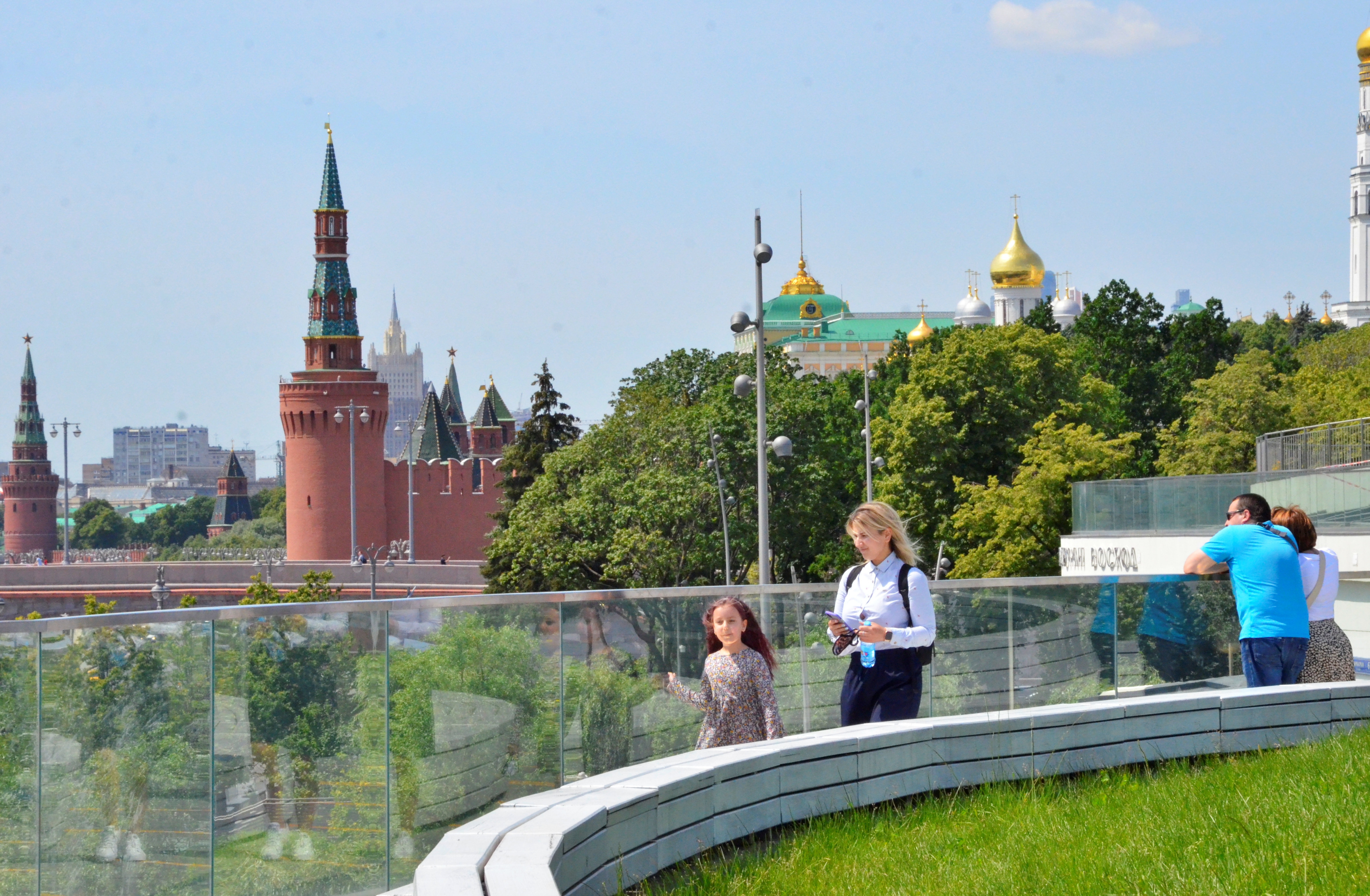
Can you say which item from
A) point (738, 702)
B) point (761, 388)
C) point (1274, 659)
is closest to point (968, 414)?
point (761, 388)

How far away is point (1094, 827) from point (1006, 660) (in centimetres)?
321

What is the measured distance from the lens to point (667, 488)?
154 feet

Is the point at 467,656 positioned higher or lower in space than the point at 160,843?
higher

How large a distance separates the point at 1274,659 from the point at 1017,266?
134 metres

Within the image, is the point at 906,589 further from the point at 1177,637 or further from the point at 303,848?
the point at 1177,637

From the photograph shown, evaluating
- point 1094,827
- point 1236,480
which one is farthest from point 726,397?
point 1094,827

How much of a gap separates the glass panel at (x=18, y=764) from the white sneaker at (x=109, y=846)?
0.78 feet

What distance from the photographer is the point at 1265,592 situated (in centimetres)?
793

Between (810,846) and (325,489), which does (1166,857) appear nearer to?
(810,846)

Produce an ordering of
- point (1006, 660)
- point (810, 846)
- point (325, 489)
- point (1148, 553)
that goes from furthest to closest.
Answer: point (325, 489)
point (1148, 553)
point (1006, 660)
point (810, 846)

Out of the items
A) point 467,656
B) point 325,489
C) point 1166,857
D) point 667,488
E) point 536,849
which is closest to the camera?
point 536,849

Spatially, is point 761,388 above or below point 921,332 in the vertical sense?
below

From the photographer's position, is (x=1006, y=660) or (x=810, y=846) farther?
(x=1006, y=660)

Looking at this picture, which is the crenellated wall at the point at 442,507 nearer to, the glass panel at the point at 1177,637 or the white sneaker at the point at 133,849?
the glass panel at the point at 1177,637
